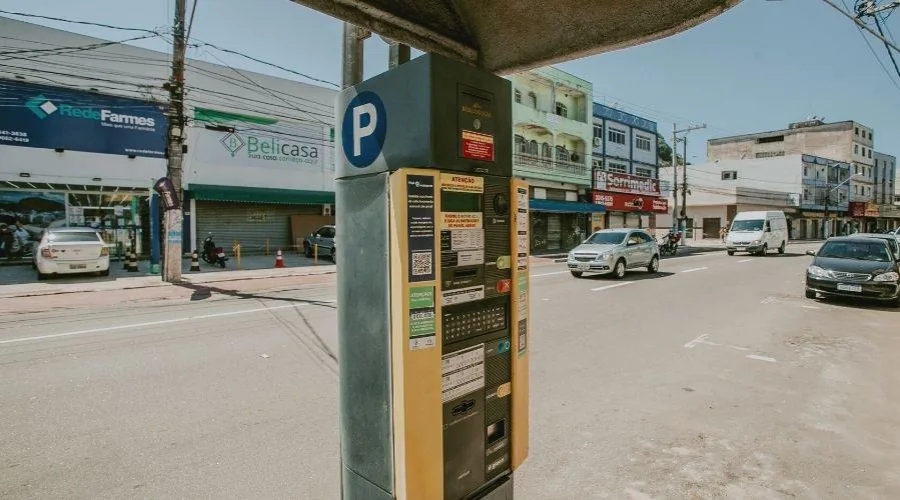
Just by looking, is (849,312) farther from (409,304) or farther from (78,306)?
(78,306)

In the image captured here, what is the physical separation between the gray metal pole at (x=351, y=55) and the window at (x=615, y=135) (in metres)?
35.2

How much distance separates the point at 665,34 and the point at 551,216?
28.6 meters

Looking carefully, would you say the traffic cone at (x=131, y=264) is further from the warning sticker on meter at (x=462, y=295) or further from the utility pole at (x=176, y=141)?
the warning sticker on meter at (x=462, y=295)

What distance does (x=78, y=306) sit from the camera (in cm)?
938

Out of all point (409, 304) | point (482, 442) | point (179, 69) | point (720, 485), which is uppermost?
point (179, 69)

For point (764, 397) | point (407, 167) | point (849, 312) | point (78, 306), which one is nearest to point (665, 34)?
point (407, 167)

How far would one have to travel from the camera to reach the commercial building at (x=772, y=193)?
4600 centimetres

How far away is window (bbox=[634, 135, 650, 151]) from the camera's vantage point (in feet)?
123

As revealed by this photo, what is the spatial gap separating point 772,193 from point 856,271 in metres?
48.5

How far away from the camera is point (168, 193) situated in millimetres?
12750

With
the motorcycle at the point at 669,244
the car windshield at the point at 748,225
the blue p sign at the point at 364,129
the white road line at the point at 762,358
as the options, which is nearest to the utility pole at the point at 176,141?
the blue p sign at the point at 364,129

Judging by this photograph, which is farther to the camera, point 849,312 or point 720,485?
point 849,312

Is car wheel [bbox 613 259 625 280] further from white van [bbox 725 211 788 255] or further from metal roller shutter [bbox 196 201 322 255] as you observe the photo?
metal roller shutter [bbox 196 201 322 255]

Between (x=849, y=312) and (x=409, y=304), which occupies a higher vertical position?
(x=409, y=304)
